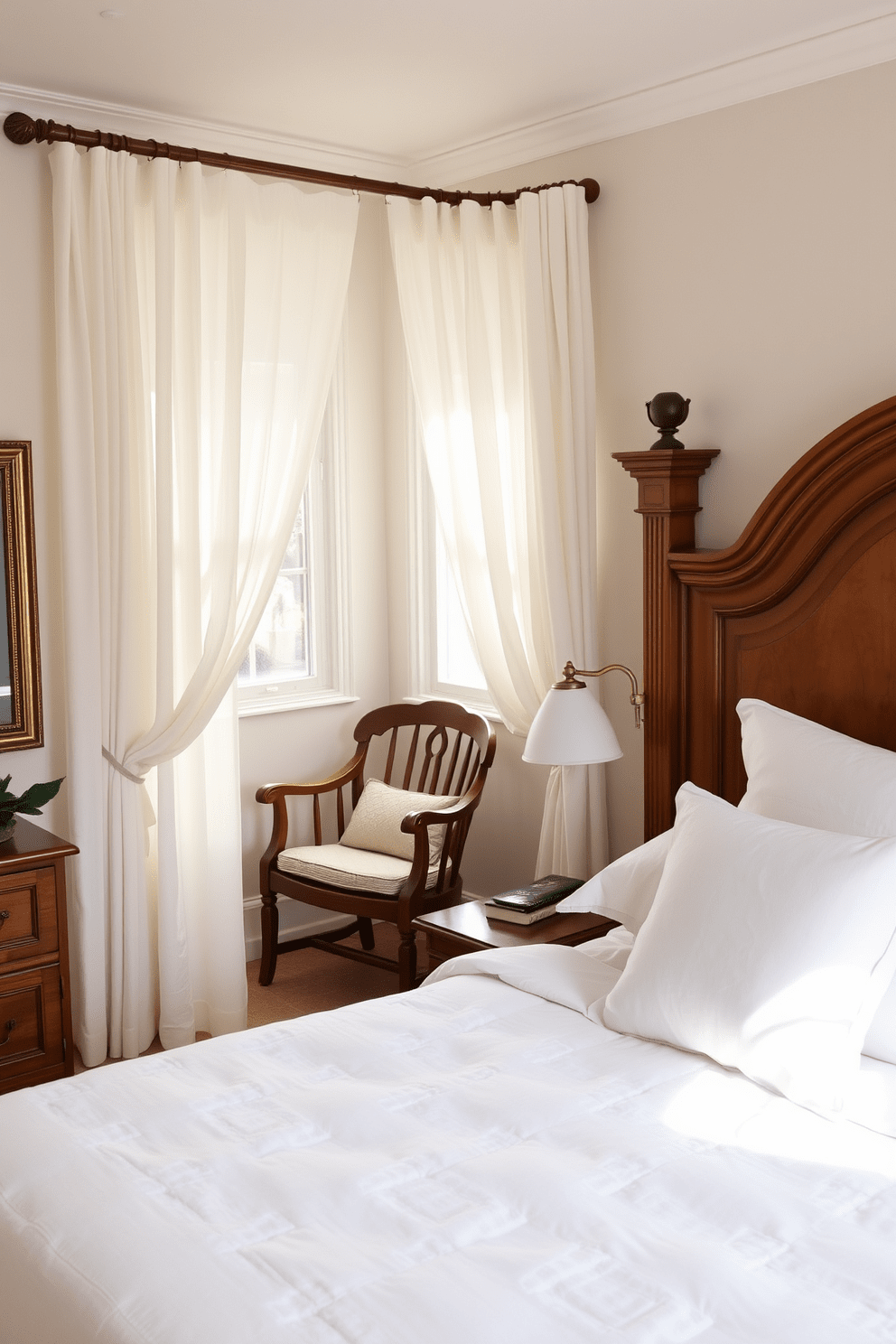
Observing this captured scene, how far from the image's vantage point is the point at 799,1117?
2.03 meters

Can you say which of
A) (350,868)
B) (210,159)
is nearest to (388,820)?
(350,868)

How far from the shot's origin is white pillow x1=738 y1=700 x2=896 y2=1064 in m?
2.45

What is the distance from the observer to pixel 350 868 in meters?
3.93

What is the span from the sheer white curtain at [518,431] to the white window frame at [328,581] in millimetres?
619

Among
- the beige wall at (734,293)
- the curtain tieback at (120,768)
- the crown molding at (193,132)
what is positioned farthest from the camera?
the curtain tieback at (120,768)

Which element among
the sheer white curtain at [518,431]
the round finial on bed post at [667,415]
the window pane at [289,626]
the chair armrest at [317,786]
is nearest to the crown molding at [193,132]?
the sheer white curtain at [518,431]

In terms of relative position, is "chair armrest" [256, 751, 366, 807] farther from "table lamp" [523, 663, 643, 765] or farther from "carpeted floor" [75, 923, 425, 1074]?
"table lamp" [523, 663, 643, 765]

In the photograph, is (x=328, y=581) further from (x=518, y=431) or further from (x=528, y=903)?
(x=528, y=903)

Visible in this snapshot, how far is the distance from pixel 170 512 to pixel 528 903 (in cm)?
150

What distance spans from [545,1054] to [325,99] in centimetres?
269

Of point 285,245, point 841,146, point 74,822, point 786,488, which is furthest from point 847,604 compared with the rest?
point 74,822

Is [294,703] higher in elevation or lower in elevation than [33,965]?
higher

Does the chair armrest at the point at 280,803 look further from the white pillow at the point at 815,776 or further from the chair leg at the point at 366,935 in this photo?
the white pillow at the point at 815,776

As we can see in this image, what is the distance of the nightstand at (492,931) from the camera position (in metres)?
3.08
